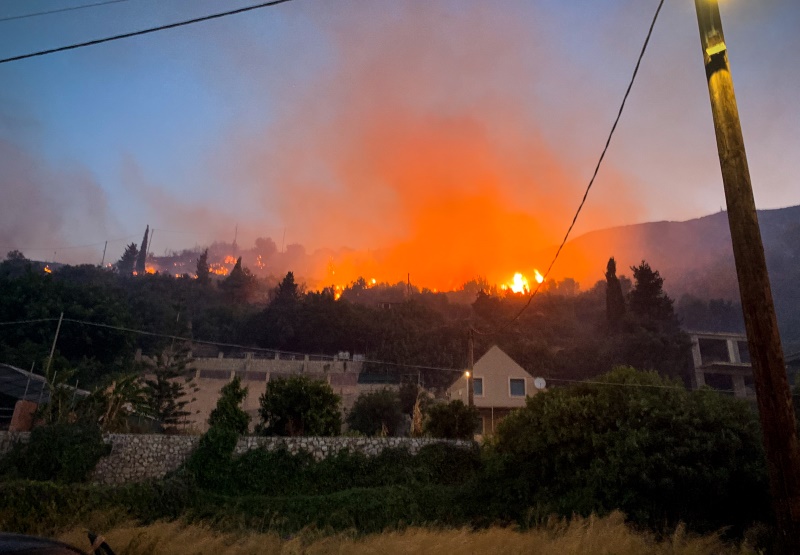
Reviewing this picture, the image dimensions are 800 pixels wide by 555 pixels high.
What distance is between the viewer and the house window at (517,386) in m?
41.2

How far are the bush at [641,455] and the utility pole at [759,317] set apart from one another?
8388 mm

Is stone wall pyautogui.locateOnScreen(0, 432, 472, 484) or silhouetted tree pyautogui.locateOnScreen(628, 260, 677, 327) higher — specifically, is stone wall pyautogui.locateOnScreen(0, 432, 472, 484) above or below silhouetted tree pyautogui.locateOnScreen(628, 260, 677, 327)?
below

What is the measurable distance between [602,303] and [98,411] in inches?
2778

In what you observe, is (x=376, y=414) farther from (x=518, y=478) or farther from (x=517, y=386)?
(x=518, y=478)

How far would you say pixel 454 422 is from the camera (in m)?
25.2

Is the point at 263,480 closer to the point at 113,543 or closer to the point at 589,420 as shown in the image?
the point at 589,420

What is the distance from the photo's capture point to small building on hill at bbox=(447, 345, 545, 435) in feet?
133

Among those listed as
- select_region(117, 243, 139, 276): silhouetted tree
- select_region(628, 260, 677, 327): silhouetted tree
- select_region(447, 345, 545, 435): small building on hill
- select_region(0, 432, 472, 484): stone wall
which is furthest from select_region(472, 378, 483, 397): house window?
select_region(117, 243, 139, 276): silhouetted tree

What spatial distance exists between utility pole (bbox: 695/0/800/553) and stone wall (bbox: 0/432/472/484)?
19479 millimetres

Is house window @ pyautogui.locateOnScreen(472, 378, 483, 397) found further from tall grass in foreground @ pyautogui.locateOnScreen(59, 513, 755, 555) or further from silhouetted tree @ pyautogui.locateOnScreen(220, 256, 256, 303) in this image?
silhouetted tree @ pyautogui.locateOnScreen(220, 256, 256, 303)

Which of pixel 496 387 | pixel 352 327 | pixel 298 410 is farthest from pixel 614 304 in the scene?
pixel 298 410

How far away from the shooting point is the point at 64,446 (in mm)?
20781

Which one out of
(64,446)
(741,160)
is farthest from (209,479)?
(741,160)

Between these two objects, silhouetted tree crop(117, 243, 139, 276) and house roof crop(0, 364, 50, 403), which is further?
silhouetted tree crop(117, 243, 139, 276)
